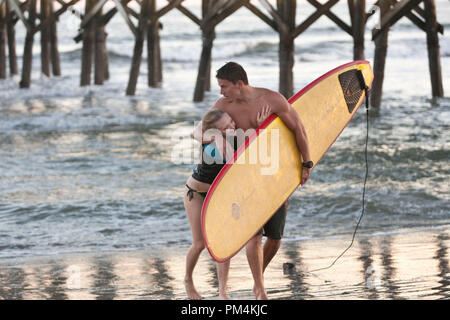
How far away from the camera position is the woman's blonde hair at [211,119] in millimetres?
3713

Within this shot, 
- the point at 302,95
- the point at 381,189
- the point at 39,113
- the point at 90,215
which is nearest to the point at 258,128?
the point at 302,95

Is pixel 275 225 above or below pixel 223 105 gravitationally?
below

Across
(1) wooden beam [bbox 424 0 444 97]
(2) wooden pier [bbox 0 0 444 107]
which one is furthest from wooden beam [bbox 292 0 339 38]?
(1) wooden beam [bbox 424 0 444 97]

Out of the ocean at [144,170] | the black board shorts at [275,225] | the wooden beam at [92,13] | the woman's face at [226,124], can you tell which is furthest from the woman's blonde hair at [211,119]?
the wooden beam at [92,13]

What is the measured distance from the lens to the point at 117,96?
15.7 metres

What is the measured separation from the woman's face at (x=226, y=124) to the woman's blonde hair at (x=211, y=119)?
1cm

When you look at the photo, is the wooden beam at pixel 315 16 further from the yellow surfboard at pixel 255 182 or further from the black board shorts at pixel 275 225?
the black board shorts at pixel 275 225

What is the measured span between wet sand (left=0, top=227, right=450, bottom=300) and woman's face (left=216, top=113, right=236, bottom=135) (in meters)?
0.88

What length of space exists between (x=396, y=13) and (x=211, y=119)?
24.6 ft

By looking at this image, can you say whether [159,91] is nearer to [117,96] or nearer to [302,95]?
[117,96]

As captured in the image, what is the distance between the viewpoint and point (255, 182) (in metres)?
4.02

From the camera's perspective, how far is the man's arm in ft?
12.5

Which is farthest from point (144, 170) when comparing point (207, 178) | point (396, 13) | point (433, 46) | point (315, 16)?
point (433, 46)

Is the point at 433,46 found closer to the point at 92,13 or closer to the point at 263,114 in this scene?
the point at 92,13
